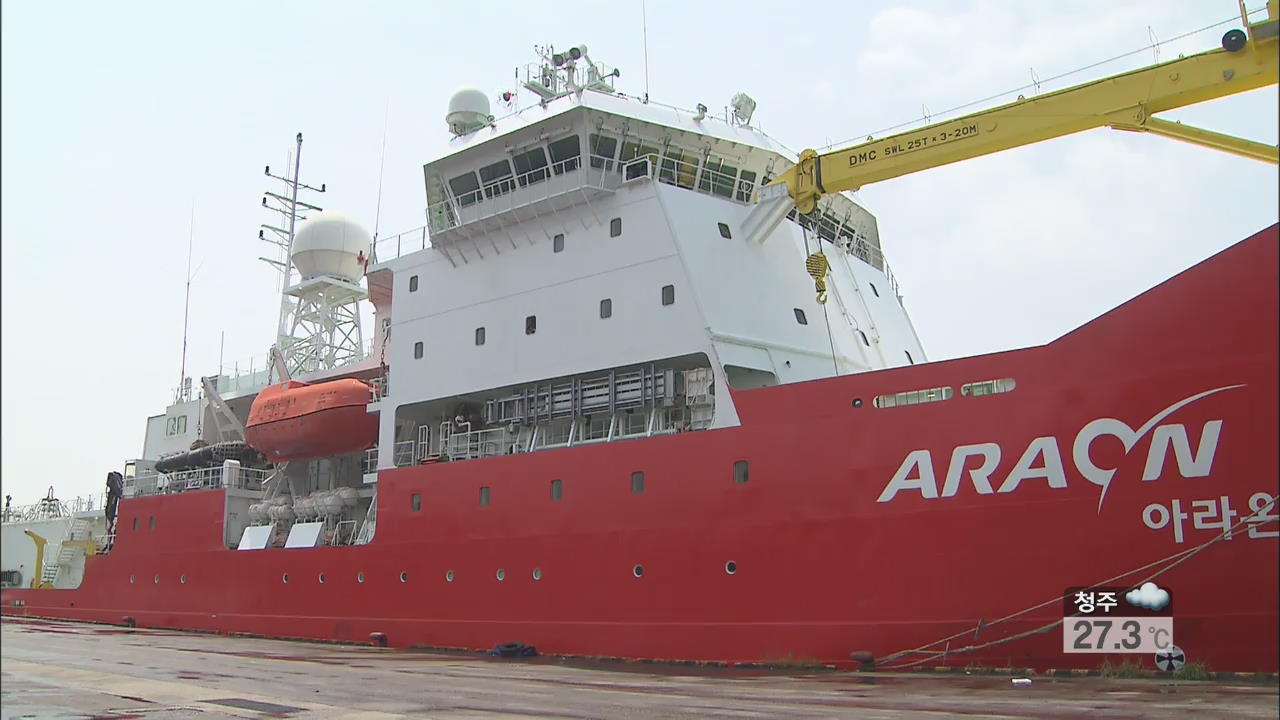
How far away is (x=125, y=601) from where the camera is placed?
22.5 m

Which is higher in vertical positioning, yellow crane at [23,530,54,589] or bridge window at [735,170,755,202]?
bridge window at [735,170,755,202]

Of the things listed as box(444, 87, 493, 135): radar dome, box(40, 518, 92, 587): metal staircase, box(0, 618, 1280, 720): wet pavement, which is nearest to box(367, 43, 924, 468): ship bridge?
box(444, 87, 493, 135): radar dome

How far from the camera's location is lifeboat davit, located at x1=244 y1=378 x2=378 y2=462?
1916cm

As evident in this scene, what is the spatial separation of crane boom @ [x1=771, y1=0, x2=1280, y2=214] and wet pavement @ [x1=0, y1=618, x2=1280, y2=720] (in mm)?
4678

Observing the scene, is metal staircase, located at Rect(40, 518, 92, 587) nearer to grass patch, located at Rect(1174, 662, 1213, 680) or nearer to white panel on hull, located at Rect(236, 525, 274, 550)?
white panel on hull, located at Rect(236, 525, 274, 550)

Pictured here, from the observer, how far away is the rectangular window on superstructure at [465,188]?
17.3 meters

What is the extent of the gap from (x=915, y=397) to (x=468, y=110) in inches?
397

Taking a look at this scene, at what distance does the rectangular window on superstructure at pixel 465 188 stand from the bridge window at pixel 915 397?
8.45m

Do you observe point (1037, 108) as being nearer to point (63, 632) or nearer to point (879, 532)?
point (879, 532)

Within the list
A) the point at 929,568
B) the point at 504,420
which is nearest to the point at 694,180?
the point at 504,420

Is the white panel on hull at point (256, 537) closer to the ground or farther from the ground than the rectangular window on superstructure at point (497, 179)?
closer to the ground

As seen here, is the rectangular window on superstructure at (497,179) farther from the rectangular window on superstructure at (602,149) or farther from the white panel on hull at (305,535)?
the white panel on hull at (305,535)

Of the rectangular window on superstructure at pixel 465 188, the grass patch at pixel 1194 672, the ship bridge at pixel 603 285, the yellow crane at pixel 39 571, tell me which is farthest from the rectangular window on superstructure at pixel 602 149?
the yellow crane at pixel 39 571
